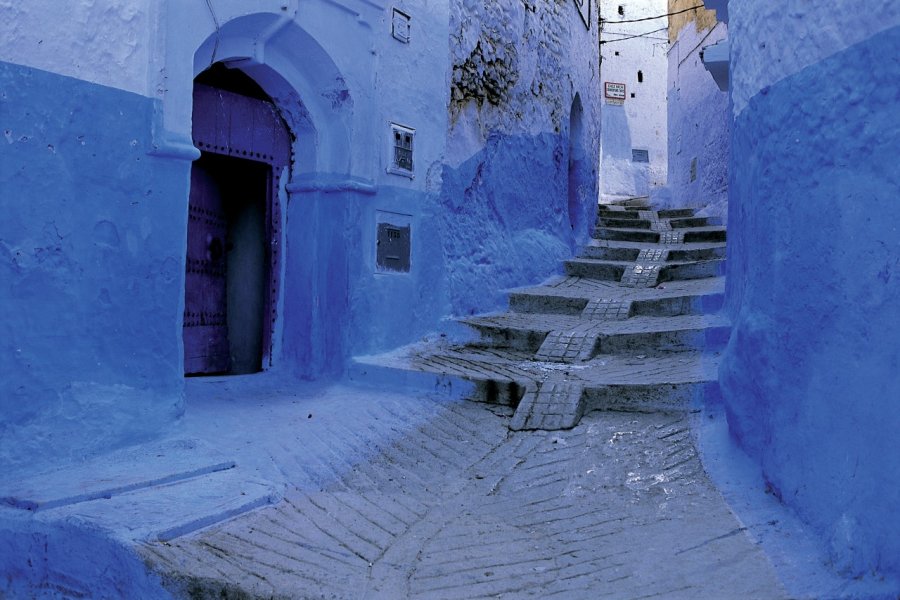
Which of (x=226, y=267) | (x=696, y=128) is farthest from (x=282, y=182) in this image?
(x=696, y=128)

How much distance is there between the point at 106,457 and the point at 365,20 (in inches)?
128

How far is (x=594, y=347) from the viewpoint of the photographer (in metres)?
5.16

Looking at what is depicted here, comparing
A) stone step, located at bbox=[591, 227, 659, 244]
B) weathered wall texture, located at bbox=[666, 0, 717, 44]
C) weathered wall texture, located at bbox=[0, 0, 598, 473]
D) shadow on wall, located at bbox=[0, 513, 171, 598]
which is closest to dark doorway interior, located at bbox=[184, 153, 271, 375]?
weathered wall texture, located at bbox=[0, 0, 598, 473]

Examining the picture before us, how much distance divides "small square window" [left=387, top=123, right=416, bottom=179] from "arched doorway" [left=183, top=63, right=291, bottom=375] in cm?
73

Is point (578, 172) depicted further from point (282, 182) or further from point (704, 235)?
point (282, 182)

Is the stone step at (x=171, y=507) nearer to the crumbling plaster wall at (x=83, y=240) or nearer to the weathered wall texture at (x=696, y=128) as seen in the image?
the crumbling plaster wall at (x=83, y=240)

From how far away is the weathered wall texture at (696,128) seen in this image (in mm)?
10500

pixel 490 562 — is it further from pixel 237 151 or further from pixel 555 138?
pixel 555 138

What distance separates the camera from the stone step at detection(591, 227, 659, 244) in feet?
30.2

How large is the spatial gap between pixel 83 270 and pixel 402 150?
259cm

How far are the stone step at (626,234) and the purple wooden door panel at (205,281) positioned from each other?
18.0 feet

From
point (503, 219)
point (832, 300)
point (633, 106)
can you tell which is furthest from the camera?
point (633, 106)

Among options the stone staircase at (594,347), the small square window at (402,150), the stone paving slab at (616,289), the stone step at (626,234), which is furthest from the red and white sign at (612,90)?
the small square window at (402,150)

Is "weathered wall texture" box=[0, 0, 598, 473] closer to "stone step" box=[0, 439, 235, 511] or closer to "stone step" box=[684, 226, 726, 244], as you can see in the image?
"stone step" box=[0, 439, 235, 511]
